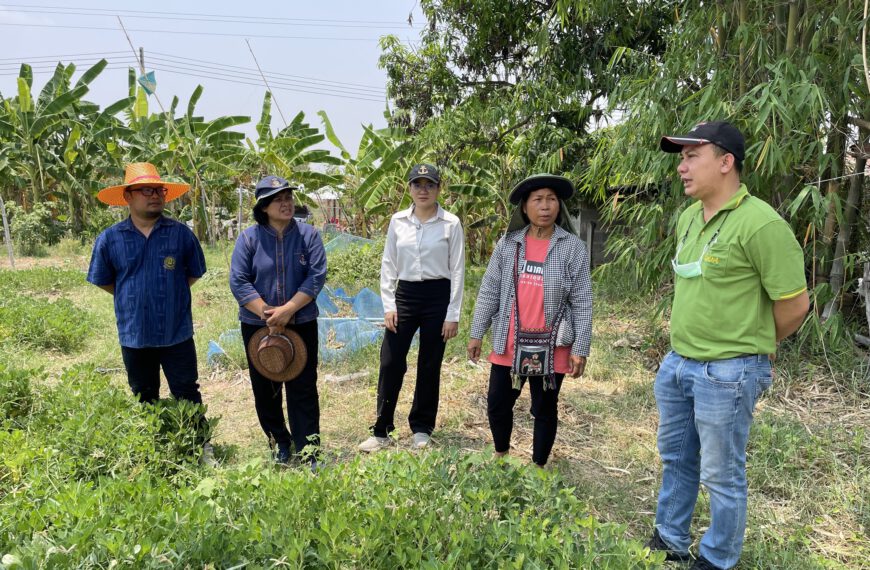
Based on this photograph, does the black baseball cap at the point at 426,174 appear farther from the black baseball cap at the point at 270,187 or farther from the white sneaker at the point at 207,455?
the white sneaker at the point at 207,455

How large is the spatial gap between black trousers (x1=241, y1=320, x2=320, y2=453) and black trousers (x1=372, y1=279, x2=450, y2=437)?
1.46ft

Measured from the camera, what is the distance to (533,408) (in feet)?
10.5

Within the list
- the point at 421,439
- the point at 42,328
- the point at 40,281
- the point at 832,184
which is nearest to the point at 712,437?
the point at 421,439

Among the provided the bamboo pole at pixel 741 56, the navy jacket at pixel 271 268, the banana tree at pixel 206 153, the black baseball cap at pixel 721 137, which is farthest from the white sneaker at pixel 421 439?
the banana tree at pixel 206 153

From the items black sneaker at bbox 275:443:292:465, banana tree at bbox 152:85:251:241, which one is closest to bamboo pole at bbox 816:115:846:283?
black sneaker at bbox 275:443:292:465

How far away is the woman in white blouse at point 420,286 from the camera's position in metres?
3.57

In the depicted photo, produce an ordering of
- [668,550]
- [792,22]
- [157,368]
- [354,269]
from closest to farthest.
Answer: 1. [668,550]
2. [157,368]
3. [792,22]
4. [354,269]

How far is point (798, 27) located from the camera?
3.92m

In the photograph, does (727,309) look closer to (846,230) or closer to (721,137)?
(721,137)

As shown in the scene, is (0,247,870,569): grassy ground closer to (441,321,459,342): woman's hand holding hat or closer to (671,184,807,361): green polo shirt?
(441,321,459,342): woman's hand holding hat

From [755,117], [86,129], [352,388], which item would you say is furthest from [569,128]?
[86,129]

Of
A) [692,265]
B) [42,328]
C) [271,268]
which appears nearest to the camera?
[692,265]

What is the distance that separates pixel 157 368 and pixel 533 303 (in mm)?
2339

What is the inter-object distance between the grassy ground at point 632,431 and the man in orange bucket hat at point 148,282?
64 cm
